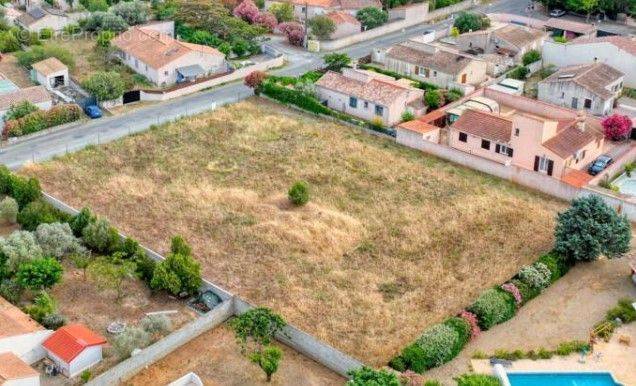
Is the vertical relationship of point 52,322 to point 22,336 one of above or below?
below

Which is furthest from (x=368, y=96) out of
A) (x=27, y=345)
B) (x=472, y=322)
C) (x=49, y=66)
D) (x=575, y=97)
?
(x=27, y=345)

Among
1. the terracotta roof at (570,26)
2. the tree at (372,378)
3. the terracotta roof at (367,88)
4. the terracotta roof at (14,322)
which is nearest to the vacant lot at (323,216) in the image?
the terracotta roof at (367,88)

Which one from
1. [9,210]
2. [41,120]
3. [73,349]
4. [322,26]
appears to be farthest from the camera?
[322,26]

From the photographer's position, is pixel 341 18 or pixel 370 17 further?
pixel 370 17

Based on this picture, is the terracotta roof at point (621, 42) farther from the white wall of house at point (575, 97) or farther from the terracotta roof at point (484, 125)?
the terracotta roof at point (484, 125)

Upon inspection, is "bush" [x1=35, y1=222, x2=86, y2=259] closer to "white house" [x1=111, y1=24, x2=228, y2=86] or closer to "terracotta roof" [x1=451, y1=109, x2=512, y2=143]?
"white house" [x1=111, y1=24, x2=228, y2=86]

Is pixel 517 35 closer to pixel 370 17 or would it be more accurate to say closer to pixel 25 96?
pixel 370 17

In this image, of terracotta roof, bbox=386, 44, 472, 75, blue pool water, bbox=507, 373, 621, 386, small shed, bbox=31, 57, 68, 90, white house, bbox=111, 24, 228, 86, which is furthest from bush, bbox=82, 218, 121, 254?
terracotta roof, bbox=386, 44, 472, 75
